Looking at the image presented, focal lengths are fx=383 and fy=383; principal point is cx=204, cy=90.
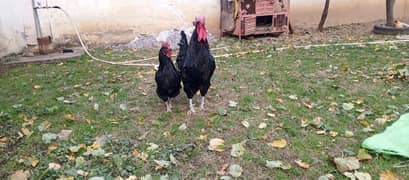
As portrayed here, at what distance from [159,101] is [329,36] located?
13.6 ft

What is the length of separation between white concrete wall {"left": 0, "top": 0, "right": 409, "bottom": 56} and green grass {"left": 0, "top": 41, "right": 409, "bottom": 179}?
1141mm

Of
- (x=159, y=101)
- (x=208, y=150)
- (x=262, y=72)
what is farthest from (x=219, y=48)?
(x=208, y=150)

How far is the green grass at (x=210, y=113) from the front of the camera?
2467mm

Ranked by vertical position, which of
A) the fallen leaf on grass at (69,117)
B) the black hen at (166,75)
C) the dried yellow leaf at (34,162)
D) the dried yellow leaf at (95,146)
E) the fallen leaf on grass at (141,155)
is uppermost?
the black hen at (166,75)

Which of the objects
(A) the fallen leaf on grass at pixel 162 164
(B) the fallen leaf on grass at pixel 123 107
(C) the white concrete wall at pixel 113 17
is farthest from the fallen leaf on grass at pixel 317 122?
(C) the white concrete wall at pixel 113 17

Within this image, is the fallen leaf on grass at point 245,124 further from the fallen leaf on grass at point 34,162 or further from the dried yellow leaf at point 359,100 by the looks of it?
the fallen leaf on grass at point 34,162

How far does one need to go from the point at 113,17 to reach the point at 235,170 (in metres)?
4.77

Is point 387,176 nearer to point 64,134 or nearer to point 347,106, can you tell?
point 347,106

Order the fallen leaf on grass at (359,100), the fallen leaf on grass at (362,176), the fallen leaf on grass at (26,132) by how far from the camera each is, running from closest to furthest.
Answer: the fallen leaf on grass at (362,176)
the fallen leaf on grass at (26,132)
the fallen leaf on grass at (359,100)

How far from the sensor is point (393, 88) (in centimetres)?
373

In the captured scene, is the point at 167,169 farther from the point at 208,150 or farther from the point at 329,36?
the point at 329,36

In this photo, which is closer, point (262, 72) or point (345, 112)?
point (345, 112)

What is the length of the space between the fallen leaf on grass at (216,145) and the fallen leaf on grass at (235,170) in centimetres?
25

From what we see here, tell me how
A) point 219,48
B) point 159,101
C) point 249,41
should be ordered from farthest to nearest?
point 249,41, point 219,48, point 159,101
